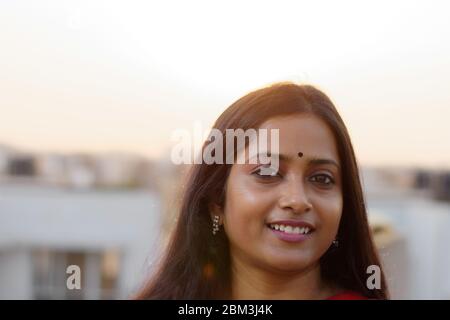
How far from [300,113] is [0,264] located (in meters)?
4.99

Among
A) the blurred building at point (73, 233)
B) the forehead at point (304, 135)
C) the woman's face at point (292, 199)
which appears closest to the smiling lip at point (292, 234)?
the woman's face at point (292, 199)

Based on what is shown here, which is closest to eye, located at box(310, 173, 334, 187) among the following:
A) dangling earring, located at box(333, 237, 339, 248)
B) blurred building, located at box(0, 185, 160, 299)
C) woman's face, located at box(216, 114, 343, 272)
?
woman's face, located at box(216, 114, 343, 272)

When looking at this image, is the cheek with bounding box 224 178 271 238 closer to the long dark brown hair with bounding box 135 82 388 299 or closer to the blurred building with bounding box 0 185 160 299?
the long dark brown hair with bounding box 135 82 388 299

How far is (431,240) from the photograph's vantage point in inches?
240

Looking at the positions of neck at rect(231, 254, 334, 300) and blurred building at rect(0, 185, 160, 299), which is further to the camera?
blurred building at rect(0, 185, 160, 299)

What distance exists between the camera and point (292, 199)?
3.46ft

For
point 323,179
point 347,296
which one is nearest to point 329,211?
point 323,179

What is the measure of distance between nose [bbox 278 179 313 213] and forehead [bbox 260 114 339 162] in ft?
0.16

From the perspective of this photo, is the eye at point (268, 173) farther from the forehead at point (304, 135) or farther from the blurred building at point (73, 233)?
the blurred building at point (73, 233)

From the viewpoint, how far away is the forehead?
1.07m

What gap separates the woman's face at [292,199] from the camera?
107 cm

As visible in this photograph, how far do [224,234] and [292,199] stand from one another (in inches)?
6.6

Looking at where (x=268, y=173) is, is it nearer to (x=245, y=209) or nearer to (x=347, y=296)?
(x=245, y=209)

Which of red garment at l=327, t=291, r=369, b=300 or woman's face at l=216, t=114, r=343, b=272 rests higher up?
woman's face at l=216, t=114, r=343, b=272
